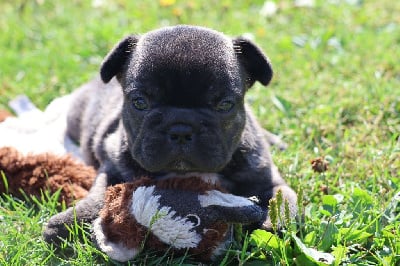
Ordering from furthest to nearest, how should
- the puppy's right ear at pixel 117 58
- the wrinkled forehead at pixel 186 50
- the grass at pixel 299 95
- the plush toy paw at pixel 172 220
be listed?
the puppy's right ear at pixel 117 58
the wrinkled forehead at pixel 186 50
the grass at pixel 299 95
the plush toy paw at pixel 172 220

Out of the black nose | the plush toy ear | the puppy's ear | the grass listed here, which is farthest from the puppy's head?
the grass

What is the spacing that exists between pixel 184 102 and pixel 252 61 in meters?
0.66

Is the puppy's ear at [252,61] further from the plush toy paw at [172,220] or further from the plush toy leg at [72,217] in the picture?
the plush toy leg at [72,217]

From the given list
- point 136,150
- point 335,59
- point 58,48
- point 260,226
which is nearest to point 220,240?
point 260,226

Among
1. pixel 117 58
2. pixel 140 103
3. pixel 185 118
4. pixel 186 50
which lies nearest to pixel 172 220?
pixel 185 118

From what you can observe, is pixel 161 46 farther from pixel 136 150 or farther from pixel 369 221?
pixel 369 221

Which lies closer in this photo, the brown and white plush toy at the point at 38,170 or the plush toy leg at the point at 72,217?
the plush toy leg at the point at 72,217

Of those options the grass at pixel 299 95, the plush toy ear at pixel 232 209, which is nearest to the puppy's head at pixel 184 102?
the plush toy ear at pixel 232 209

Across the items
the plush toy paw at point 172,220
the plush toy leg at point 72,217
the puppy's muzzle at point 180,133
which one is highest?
the puppy's muzzle at point 180,133

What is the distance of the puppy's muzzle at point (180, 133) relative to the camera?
318 cm

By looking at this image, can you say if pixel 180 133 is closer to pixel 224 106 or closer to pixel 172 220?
pixel 224 106

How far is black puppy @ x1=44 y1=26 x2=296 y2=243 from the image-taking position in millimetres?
3242

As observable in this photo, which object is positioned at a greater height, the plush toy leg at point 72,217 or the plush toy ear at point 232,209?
the plush toy ear at point 232,209

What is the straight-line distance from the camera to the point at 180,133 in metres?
3.18
